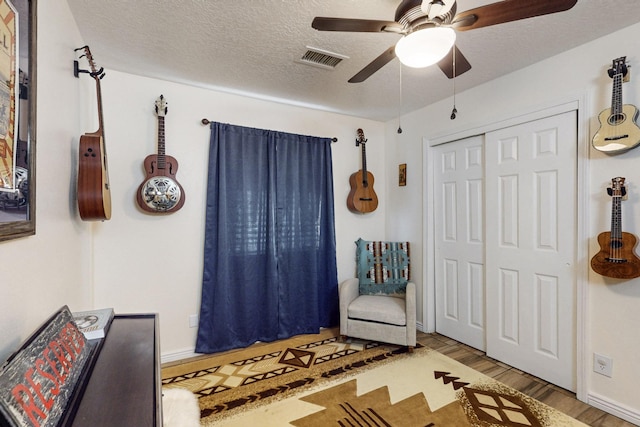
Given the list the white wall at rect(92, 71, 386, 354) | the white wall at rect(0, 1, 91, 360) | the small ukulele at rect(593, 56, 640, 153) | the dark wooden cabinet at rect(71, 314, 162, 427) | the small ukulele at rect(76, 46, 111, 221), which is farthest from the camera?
the white wall at rect(92, 71, 386, 354)

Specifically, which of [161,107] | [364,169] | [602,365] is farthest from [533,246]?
[161,107]

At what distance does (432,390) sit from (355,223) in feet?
6.07

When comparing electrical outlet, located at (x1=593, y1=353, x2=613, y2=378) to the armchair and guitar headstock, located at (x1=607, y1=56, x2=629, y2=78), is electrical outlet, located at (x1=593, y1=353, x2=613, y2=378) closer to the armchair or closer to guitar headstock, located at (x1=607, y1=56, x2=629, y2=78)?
the armchair

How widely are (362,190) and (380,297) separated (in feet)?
3.93

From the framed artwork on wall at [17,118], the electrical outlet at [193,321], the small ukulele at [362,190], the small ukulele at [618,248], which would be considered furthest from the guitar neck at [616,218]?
the electrical outlet at [193,321]

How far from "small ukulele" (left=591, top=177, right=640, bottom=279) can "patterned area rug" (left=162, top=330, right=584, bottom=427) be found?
3.13 ft

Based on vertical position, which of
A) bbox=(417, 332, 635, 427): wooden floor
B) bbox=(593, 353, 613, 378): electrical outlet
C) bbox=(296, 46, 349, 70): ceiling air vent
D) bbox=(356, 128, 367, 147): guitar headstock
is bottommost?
bbox=(417, 332, 635, 427): wooden floor

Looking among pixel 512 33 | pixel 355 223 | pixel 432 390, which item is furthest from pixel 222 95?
pixel 432 390

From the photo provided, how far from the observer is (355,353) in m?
2.71

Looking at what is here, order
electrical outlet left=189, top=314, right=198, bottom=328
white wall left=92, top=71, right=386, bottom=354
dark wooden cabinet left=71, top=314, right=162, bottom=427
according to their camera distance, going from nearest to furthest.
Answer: dark wooden cabinet left=71, top=314, right=162, bottom=427
white wall left=92, top=71, right=386, bottom=354
electrical outlet left=189, top=314, right=198, bottom=328

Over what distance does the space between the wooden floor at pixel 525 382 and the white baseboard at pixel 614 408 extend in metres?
0.03

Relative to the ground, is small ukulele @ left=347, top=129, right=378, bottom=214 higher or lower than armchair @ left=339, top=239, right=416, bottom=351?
higher

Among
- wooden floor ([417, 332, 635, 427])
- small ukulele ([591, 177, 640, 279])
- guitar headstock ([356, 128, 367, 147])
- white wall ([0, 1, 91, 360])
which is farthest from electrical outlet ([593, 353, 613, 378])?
white wall ([0, 1, 91, 360])

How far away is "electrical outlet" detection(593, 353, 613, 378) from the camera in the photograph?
1918 millimetres
